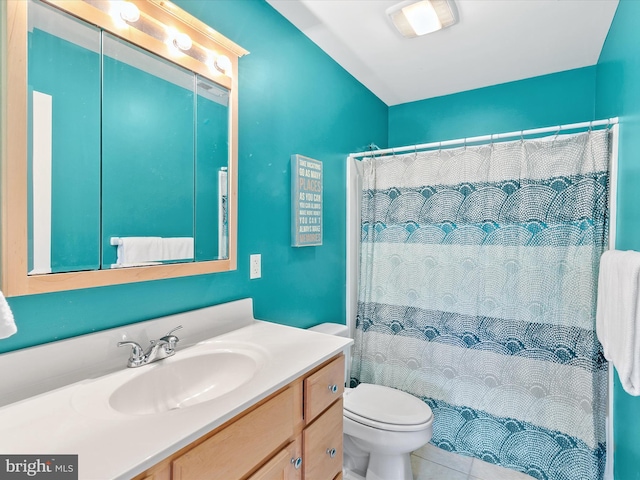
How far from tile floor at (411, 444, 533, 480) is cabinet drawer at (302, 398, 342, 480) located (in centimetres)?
90

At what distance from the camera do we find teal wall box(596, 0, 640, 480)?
1297mm

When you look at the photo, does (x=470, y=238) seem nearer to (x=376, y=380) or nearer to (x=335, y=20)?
(x=376, y=380)

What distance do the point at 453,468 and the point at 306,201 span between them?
1744 mm

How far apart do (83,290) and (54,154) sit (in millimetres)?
396

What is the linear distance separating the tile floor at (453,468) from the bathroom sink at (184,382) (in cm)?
136

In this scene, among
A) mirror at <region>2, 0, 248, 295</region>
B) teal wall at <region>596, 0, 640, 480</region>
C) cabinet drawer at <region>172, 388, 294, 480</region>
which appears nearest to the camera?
cabinet drawer at <region>172, 388, 294, 480</region>

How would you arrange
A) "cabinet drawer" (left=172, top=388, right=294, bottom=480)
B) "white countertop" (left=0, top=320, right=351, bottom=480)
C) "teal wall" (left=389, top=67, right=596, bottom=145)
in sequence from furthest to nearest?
1. "teal wall" (left=389, top=67, right=596, bottom=145)
2. "cabinet drawer" (left=172, top=388, right=294, bottom=480)
3. "white countertop" (left=0, top=320, right=351, bottom=480)

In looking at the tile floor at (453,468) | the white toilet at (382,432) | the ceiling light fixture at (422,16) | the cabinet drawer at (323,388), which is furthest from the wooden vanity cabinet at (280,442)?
the ceiling light fixture at (422,16)

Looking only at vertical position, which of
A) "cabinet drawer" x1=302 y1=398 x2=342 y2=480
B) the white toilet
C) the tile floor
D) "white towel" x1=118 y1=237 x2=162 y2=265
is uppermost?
"white towel" x1=118 y1=237 x2=162 y2=265

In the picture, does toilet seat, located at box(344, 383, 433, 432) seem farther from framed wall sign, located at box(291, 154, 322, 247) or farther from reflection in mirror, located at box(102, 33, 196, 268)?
reflection in mirror, located at box(102, 33, 196, 268)

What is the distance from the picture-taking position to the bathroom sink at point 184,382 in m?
0.98

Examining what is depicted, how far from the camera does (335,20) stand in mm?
1785

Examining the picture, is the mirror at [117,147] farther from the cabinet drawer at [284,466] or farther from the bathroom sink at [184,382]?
the cabinet drawer at [284,466]

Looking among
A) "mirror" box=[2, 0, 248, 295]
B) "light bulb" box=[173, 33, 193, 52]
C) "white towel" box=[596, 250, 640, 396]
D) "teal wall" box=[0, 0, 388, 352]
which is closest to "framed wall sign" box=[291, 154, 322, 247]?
"teal wall" box=[0, 0, 388, 352]
